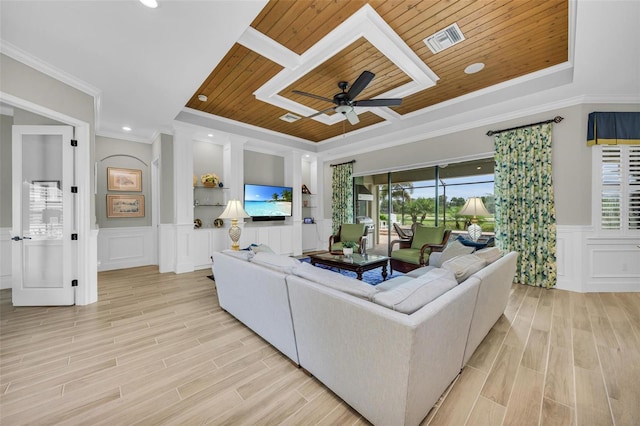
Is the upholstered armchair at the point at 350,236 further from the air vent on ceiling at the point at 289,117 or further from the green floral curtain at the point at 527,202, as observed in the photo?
the air vent on ceiling at the point at 289,117

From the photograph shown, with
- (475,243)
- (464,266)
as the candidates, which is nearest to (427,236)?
(475,243)

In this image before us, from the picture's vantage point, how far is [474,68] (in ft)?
11.0

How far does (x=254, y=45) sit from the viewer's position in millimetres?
2756

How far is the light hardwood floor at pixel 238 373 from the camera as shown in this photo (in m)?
1.48

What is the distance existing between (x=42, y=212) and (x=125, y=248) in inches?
85.0

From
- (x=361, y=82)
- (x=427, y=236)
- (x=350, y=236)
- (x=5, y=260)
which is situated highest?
(x=361, y=82)

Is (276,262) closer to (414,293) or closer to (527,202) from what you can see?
(414,293)

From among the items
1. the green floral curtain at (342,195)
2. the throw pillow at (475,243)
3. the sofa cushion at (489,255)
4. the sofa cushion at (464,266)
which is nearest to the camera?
the sofa cushion at (464,266)

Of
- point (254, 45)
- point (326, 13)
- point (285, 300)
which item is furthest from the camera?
point (254, 45)

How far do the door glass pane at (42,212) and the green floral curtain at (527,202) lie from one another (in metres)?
6.42

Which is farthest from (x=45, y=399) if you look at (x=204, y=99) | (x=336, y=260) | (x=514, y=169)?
(x=514, y=169)

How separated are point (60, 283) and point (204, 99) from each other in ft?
10.8

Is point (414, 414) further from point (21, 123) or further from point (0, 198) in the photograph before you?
point (0, 198)

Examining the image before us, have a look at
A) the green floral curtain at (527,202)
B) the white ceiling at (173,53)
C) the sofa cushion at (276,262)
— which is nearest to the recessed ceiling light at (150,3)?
the white ceiling at (173,53)
